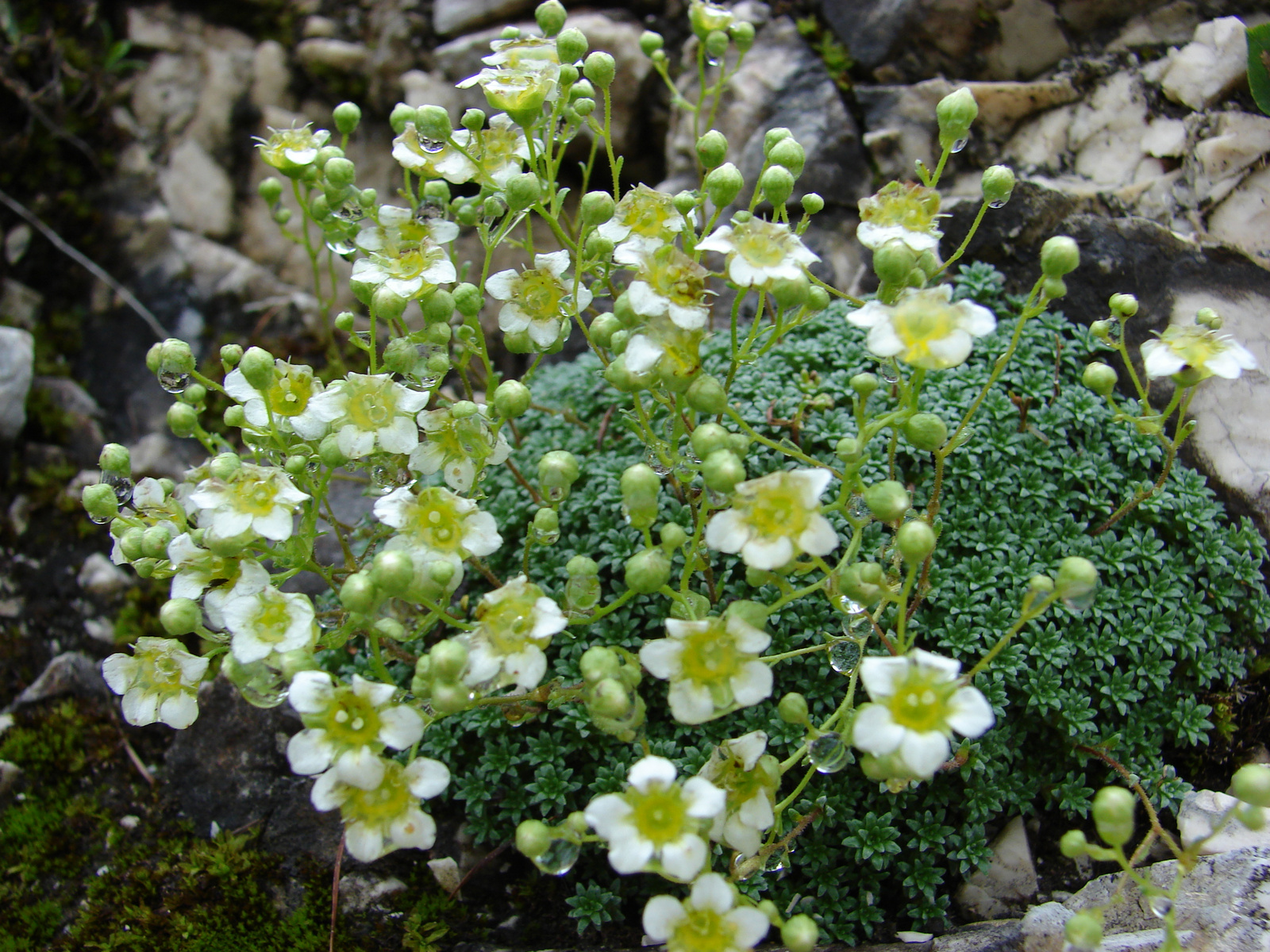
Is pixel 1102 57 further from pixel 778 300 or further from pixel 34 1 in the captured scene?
pixel 34 1

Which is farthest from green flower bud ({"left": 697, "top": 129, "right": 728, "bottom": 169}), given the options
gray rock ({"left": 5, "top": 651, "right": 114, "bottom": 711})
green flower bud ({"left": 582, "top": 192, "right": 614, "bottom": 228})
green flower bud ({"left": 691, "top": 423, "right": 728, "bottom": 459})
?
gray rock ({"left": 5, "top": 651, "right": 114, "bottom": 711})

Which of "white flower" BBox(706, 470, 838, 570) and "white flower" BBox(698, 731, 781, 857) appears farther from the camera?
"white flower" BBox(698, 731, 781, 857)

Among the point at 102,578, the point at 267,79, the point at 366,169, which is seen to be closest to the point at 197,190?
the point at 267,79

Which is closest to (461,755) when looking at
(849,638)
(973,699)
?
(849,638)

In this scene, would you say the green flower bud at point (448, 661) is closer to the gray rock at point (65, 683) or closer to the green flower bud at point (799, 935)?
the green flower bud at point (799, 935)

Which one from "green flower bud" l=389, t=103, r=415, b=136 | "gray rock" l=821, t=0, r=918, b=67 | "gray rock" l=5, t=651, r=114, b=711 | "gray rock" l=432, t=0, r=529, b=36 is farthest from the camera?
"gray rock" l=432, t=0, r=529, b=36

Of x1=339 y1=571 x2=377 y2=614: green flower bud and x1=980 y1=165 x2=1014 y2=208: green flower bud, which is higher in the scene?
x1=980 y1=165 x2=1014 y2=208: green flower bud

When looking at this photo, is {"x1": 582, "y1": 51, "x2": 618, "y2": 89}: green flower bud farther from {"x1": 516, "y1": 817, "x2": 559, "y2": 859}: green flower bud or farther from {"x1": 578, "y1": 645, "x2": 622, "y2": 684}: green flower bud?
{"x1": 516, "y1": 817, "x2": 559, "y2": 859}: green flower bud
